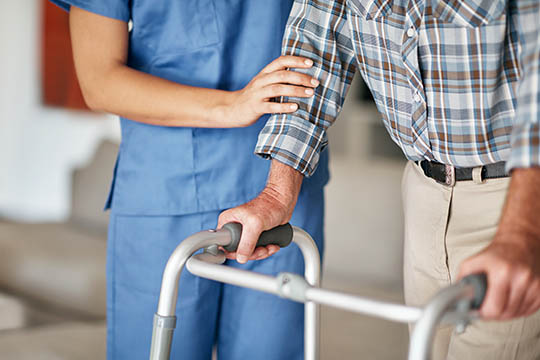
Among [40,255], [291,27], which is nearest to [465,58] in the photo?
[291,27]

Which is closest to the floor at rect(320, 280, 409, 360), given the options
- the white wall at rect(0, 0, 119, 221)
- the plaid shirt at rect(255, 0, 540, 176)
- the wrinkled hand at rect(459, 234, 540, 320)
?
the plaid shirt at rect(255, 0, 540, 176)

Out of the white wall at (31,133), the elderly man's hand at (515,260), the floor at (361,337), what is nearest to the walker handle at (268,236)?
the elderly man's hand at (515,260)

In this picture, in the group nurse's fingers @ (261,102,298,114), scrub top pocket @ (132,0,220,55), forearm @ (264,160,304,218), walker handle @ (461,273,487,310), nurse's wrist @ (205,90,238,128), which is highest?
scrub top pocket @ (132,0,220,55)

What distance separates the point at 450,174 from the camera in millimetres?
1126

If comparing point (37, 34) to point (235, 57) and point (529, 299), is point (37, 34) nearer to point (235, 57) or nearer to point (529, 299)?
point (235, 57)

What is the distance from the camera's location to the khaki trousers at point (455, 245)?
109 cm

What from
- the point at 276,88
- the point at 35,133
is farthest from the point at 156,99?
the point at 35,133

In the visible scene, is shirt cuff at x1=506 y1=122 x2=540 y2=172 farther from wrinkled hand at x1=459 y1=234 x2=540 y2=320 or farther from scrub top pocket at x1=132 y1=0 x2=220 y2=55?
scrub top pocket at x1=132 y1=0 x2=220 y2=55

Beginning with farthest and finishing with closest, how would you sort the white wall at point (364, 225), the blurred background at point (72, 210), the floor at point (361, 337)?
the white wall at point (364, 225) → the blurred background at point (72, 210) → the floor at point (361, 337)

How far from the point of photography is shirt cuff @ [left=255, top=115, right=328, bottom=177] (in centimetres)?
112

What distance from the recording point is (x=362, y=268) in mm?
2393

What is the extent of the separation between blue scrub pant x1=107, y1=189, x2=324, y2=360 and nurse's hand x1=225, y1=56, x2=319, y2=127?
257 mm

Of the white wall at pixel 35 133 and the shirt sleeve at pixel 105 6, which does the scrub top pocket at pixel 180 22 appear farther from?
the white wall at pixel 35 133

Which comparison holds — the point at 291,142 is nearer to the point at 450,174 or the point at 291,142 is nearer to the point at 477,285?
the point at 450,174
